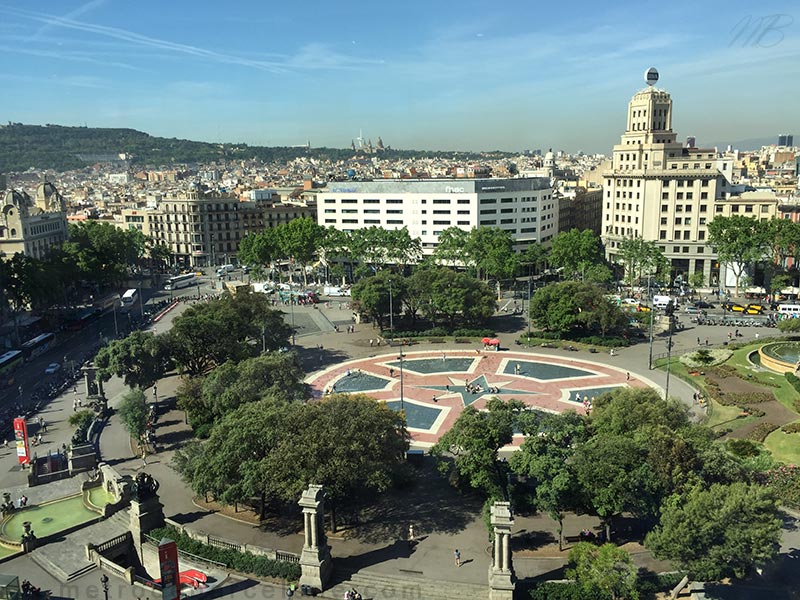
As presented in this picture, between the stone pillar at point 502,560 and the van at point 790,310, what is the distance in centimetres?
6358

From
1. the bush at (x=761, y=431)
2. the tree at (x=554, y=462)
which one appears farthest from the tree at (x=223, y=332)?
the bush at (x=761, y=431)

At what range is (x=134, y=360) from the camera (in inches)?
2015

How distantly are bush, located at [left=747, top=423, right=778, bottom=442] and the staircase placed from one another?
2429cm

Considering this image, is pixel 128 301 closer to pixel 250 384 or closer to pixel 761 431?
pixel 250 384

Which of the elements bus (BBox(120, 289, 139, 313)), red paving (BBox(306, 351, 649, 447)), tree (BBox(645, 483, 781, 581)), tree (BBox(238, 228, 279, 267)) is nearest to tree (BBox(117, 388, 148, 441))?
red paving (BBox(306, 351, 649, 447))

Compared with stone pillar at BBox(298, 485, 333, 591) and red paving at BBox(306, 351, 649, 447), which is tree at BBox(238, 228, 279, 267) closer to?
red paving at BBox(306, 351, 649, 447)

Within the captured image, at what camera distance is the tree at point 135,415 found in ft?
147

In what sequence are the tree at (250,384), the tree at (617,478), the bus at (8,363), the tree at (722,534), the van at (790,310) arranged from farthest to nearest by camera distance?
the van at (790,310) → the bus at (8,363) → the tree at (250,384) → the tree at (617,478) → the tree at (722,534)

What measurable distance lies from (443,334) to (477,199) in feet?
133

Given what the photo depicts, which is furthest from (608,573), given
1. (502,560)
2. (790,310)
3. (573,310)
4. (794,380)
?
(790,310)

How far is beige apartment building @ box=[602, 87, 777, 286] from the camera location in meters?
95.6

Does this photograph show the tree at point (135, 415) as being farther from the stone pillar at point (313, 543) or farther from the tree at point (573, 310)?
the tree at point (573, 310)

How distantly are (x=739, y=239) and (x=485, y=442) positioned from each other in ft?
216

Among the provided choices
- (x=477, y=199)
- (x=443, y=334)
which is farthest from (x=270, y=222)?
(x=443, y=334)
